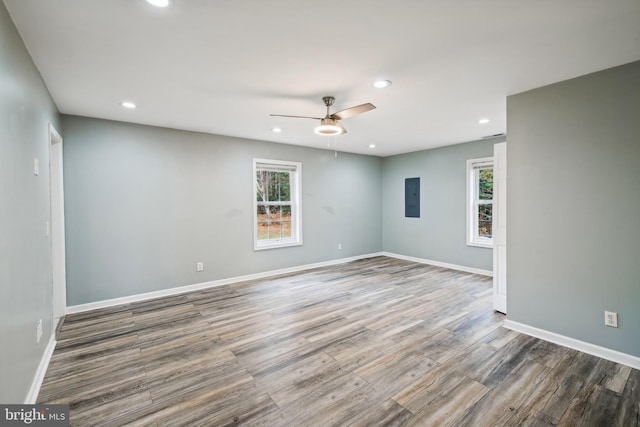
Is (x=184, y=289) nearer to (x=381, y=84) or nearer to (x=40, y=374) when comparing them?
(x=40, y=374)

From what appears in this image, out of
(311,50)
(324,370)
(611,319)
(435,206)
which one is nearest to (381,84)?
(311,50)

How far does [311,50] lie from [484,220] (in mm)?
4842

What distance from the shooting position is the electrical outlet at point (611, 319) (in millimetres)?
2475

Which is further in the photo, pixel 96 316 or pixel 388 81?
pixel 96 316

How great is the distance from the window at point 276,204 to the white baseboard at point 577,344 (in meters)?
3.76

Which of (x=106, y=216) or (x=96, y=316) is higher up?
(x=106, y=216)

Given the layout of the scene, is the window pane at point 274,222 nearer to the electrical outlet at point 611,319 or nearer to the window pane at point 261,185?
the window pane at point 261,185

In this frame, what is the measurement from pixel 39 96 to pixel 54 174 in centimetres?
133

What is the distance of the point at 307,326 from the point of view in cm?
322

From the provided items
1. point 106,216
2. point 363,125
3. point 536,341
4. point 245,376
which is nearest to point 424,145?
point 363,125

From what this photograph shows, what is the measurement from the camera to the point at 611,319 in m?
2.50

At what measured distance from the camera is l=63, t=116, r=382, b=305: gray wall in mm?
3756

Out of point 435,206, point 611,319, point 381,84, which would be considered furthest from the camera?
point 435,206

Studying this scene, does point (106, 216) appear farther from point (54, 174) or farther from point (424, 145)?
point (424, 145)
